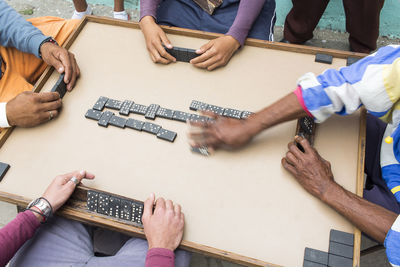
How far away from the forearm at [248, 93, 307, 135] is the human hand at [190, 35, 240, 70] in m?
0.39

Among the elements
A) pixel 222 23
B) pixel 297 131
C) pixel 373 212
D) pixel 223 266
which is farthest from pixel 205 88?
pixel 223 266

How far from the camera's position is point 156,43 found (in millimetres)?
1626

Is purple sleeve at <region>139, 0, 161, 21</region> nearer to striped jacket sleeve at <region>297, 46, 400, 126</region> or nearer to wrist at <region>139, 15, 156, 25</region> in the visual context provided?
wrist at <region>139, 15, 156, 25</region>

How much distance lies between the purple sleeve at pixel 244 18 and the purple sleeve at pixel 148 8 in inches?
18.3

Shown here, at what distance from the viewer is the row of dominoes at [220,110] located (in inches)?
54.6

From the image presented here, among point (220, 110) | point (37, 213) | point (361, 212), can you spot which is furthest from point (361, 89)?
point (37, 213)

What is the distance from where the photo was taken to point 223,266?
6.10 ft

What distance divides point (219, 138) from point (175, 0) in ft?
3.62

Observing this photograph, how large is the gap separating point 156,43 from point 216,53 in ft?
1.01

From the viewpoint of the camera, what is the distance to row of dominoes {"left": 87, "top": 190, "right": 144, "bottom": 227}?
1.21 m

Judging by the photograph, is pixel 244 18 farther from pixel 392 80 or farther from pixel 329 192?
pixel 329 192

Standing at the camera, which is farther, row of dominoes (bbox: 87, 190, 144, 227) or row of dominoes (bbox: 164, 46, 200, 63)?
row of dominoes (bbox: 164, 46, 200, 63)

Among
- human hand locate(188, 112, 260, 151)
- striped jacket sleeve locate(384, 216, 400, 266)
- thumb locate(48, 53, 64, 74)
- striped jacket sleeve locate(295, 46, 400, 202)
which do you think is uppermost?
thumb locate(48, 53, 64, 74)

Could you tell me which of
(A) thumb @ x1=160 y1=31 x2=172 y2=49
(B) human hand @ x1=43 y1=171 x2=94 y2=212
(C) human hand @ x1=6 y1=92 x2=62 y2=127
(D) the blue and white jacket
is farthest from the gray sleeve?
(D) the blue and white jacket
